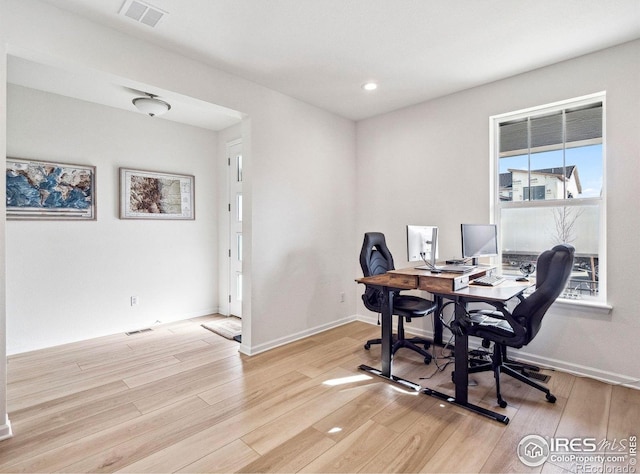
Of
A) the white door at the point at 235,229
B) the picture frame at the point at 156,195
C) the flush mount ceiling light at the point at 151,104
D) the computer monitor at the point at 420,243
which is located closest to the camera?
the computer monitor at the point at 420,243

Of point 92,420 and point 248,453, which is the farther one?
point 92,420

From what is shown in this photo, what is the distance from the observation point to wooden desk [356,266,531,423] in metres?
2.29

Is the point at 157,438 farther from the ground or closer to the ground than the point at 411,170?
closer to the ground

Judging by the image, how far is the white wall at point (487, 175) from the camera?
2.58 meters

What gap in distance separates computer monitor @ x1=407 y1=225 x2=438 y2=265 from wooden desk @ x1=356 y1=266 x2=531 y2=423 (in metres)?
0.29

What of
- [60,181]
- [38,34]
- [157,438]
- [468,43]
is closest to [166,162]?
[60,181]

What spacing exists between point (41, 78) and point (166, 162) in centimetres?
148

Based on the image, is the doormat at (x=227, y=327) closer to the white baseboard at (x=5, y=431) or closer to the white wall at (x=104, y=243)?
the white wall at (x=104, y=243)

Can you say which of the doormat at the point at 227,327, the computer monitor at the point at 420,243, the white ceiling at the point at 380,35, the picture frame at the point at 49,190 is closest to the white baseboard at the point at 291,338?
the doormat at the point at 227,327

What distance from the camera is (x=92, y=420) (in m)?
2.16

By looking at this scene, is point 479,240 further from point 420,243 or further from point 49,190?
point 49,190

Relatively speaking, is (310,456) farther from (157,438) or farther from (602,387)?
(602,387)

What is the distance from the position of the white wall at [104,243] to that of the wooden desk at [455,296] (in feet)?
9.43

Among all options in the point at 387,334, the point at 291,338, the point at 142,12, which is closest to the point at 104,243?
the point at 291,338
